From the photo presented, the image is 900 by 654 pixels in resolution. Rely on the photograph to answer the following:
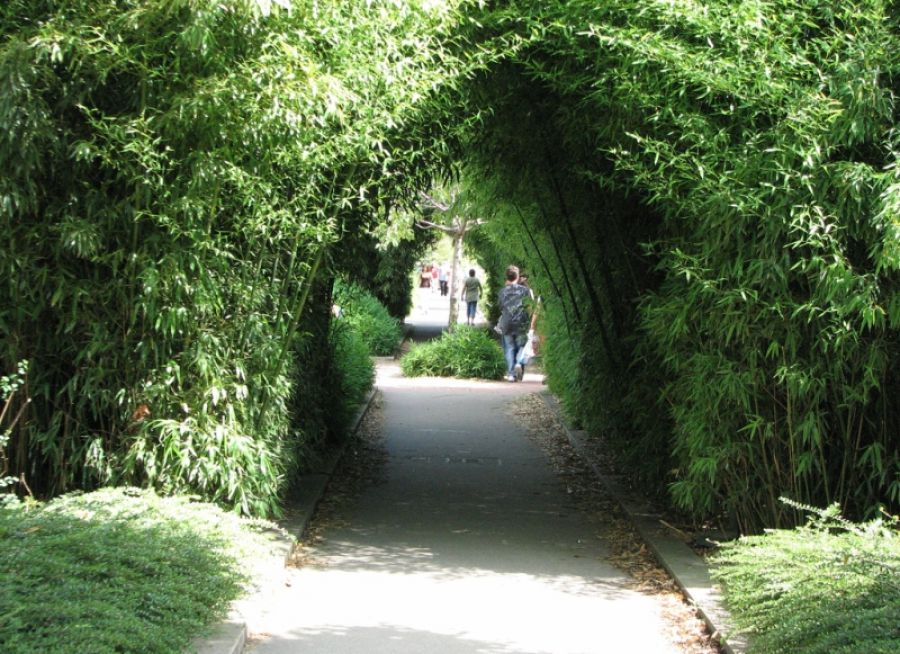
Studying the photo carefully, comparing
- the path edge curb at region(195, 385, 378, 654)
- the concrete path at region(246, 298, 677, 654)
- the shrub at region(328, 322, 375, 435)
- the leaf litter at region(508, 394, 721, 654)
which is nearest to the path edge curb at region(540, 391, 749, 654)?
the leaf litter at region(508, 394, 721, 654)

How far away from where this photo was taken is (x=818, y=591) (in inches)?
177

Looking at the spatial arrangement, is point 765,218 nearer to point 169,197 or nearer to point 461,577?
point 461,577

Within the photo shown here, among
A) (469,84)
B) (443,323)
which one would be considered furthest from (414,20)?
(443,323)

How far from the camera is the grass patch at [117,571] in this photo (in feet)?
12.3

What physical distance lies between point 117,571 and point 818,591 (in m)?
2.92

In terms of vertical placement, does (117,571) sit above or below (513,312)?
below

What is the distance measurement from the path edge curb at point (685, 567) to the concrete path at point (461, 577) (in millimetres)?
242

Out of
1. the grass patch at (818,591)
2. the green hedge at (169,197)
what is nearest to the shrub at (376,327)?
the green hedge at (169,197)

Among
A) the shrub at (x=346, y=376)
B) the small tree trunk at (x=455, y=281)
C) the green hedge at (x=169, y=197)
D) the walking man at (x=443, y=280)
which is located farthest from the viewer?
the walking man at (x=443, y=280)

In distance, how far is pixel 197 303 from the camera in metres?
5.85

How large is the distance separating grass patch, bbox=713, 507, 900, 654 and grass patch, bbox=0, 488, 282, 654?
2.34m

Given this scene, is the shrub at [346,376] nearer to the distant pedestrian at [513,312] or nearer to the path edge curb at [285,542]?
the path edge curb at [285,542]

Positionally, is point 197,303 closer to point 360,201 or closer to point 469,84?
point 360,201

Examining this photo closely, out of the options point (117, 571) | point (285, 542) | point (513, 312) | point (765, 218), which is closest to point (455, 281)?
point (513, 312)
